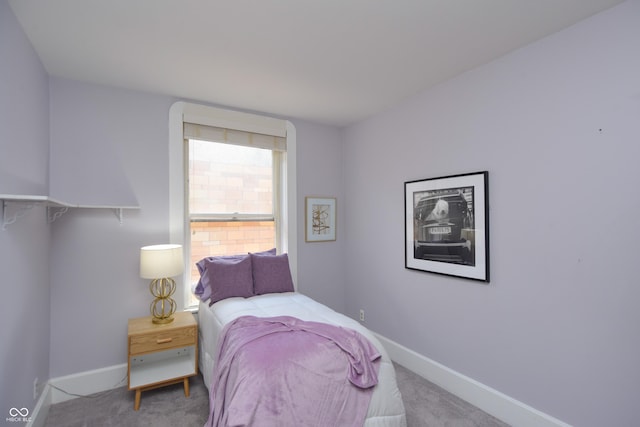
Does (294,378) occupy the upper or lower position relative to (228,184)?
lower

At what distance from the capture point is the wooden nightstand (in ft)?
7.70

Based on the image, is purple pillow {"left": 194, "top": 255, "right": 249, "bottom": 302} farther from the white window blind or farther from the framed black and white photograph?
the framed black and white photograph

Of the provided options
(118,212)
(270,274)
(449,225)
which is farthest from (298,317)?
(118,212)

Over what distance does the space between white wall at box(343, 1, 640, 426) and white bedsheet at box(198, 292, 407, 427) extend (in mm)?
944

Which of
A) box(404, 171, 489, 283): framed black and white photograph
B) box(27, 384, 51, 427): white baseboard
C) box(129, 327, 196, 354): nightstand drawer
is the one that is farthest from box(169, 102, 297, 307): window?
box(404, 171, 489, 283): framed black and white photograph

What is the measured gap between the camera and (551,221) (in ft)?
6.54

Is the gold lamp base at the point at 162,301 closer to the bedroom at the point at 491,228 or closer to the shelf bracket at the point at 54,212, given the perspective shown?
the bedroom at the point at 491,228

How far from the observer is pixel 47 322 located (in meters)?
2.41

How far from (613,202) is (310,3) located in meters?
2.03

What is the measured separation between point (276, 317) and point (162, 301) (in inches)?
48.0

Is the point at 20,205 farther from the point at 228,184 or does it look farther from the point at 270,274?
the point at 270,274

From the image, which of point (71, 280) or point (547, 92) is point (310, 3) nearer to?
point (547, 92)

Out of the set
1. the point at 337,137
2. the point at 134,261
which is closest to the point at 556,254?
the point at 337,137

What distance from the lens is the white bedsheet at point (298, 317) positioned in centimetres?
178
